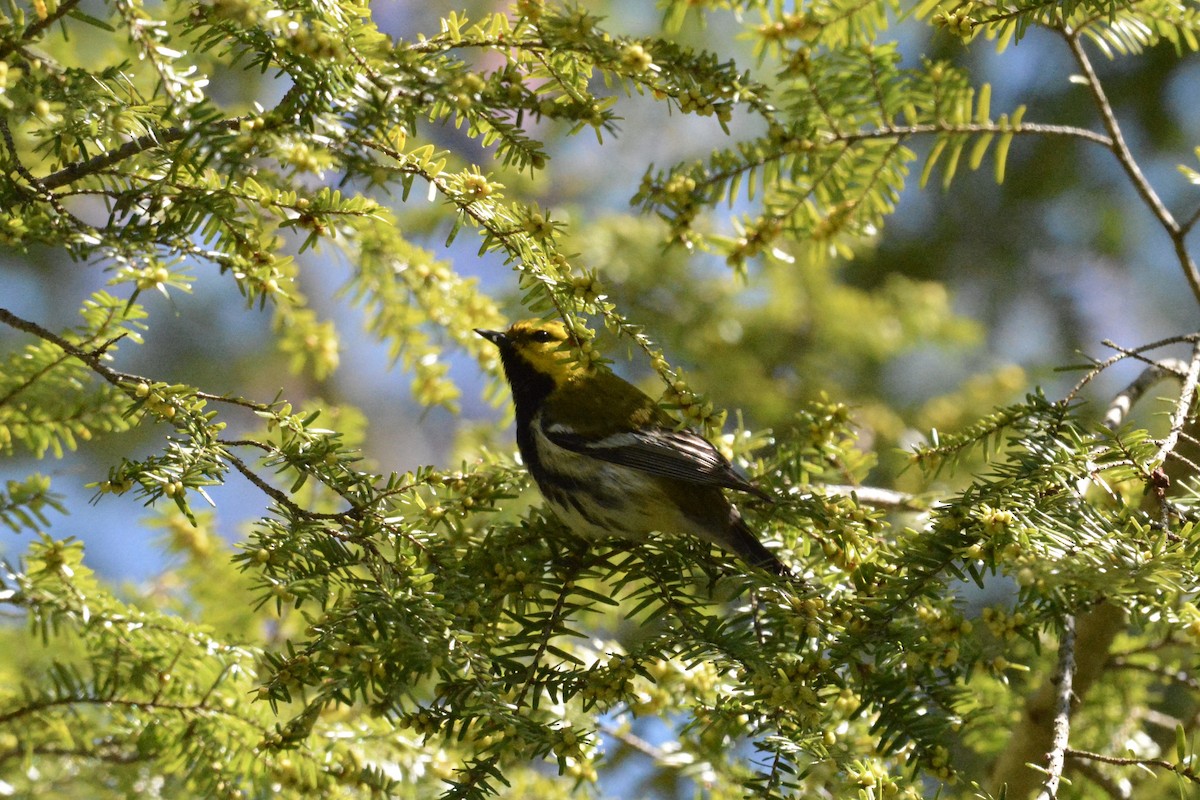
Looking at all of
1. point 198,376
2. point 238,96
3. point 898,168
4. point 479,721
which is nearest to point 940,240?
point 898,168

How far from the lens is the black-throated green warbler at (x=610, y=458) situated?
1967 mm

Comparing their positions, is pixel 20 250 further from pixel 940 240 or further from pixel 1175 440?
pixel 940 240

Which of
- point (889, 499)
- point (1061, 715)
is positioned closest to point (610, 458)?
point (889, 499)

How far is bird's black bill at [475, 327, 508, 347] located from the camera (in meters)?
2.24

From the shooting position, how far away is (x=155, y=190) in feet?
4.20

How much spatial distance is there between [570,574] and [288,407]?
61 cm

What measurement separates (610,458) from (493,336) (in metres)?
0.39

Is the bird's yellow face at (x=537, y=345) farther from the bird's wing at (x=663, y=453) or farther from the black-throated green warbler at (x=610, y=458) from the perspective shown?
the bird's wing at (x=663, y=453)

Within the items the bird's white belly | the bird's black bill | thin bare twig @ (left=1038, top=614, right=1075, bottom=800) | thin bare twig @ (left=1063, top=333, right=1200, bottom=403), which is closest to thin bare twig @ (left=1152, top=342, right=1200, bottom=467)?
thin bare twig @ (left=1063, top=333, right=1200, bottom=403)

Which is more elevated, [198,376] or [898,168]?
[198,376]

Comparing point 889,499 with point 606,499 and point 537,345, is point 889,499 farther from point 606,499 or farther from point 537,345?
point 537,345

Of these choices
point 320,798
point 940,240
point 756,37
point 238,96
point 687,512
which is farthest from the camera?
point 940,240

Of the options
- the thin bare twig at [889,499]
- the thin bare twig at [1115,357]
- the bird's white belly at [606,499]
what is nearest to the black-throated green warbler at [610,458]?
the bird's white belly at [606,499]

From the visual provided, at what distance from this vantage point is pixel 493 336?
93.3 inches
